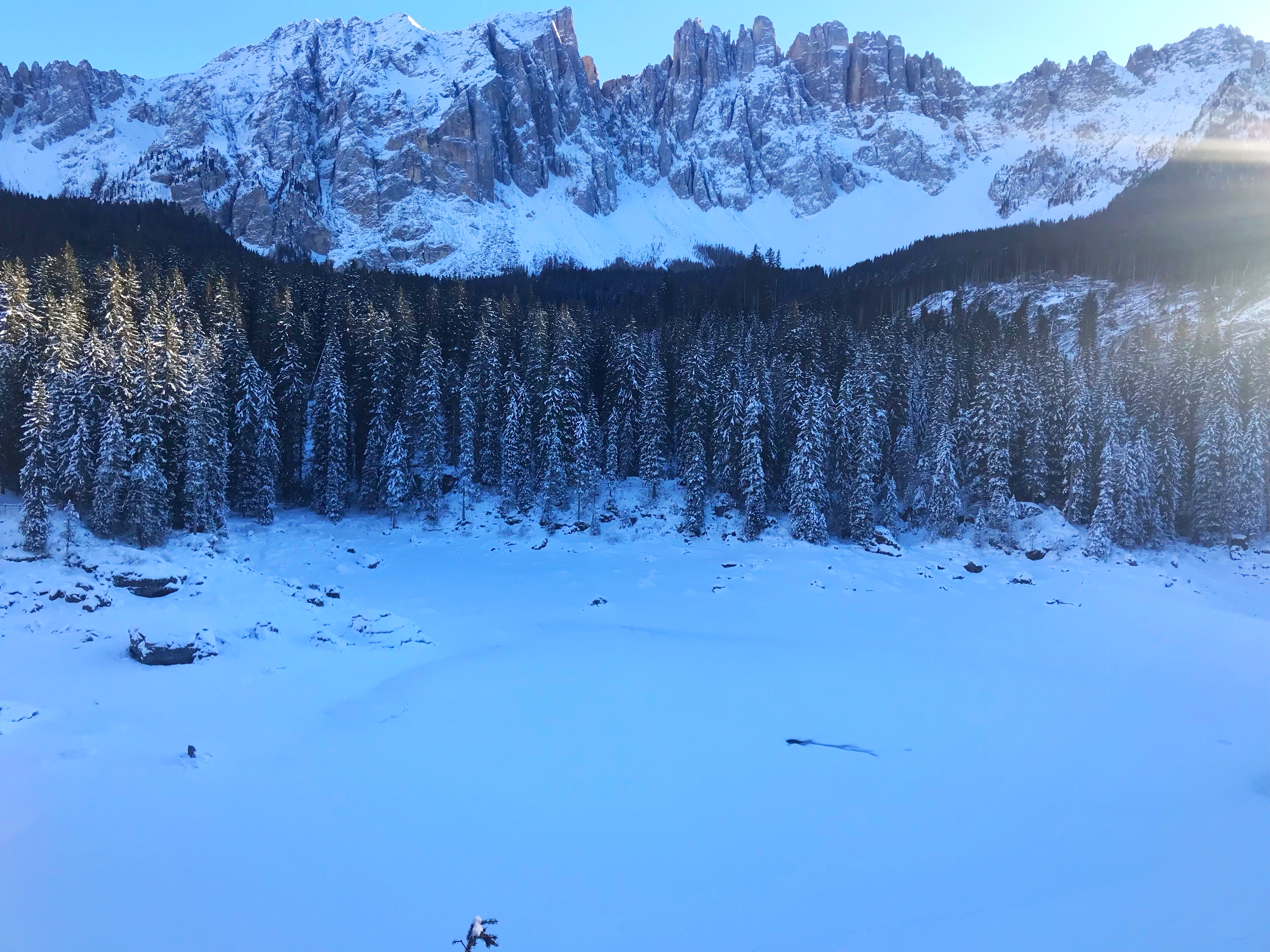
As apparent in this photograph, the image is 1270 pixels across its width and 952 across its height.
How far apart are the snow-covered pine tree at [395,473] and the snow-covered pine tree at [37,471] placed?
1718 centimetres

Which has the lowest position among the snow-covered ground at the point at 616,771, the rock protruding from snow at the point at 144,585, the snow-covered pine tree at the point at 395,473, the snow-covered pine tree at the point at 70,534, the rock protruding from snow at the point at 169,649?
the snow-covered ground at the point at 616,771

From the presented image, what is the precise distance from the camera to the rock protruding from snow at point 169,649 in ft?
72.9

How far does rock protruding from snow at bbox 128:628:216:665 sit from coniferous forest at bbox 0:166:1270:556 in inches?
494

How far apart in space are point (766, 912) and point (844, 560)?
30.9m

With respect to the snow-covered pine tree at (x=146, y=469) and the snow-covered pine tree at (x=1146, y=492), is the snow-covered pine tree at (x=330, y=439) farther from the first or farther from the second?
the snow-covered pine tree at (x=1146, y=492)

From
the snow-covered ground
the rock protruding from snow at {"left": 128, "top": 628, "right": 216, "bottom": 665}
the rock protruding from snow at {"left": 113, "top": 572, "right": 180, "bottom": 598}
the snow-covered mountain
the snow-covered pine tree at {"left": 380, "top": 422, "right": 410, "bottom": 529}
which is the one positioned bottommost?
the snow-covered ground

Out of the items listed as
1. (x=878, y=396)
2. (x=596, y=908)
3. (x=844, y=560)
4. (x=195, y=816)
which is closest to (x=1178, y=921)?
(x=596, y=908)

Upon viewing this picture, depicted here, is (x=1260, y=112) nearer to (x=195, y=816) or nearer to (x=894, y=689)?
(x=894, y=689)

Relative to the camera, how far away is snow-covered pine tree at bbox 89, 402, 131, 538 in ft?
106

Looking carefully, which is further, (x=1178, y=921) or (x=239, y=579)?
(x=239, y=579)

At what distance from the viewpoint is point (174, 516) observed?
121ft

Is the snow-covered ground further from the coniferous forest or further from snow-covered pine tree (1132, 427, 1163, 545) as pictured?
snow-covered pine tree (1132, 427, 1163, 545)

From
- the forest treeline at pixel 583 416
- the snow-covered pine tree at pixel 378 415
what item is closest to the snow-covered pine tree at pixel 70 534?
the forest treeline at pixel 583 416

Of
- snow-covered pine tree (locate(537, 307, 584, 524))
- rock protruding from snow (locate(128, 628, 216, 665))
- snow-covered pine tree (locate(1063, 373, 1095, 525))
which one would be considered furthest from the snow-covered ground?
snow-covered pine tree (locate(537, 307, 584, 524))
